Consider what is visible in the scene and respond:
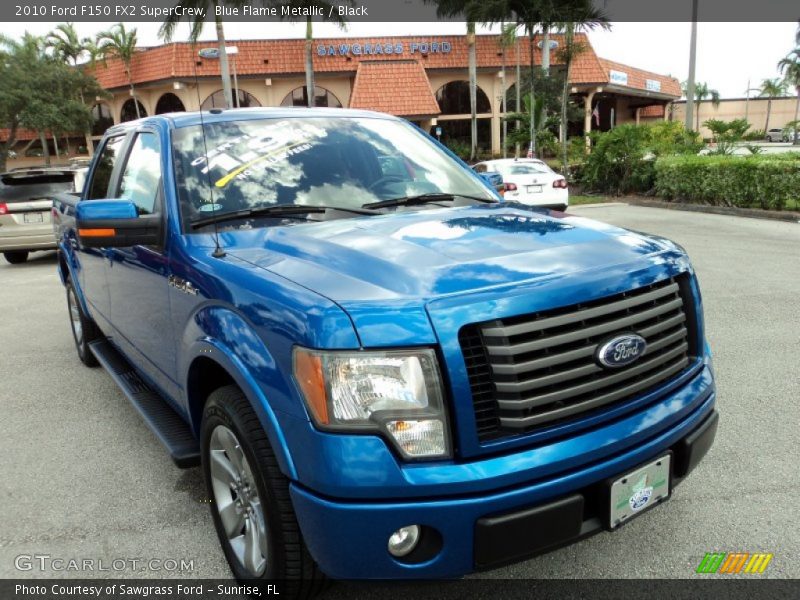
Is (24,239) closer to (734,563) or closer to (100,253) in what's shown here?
(100,253)

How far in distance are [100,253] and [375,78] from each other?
30161mm

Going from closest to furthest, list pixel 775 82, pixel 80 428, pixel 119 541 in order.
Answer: pixel 119 541
pixel 80 428
pixel 775 82

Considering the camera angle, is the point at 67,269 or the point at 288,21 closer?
the point at 67,269

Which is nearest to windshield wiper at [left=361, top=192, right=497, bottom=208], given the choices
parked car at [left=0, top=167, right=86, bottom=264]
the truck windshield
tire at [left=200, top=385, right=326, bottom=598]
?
the truck windshield

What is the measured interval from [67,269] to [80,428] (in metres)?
1.84

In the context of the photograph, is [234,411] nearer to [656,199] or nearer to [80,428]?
[80,428]

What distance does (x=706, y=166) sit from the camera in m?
15.4

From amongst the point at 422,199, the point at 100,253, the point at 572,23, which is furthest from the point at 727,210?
the point at 100,253

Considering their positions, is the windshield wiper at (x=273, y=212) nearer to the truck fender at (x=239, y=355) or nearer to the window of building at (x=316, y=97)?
the truck fender at (x=239, y=355)

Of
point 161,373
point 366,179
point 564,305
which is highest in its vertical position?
point 366,179

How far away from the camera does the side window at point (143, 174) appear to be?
3275 mm

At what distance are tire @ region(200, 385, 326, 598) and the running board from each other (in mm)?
209

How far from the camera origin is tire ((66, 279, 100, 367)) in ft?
16.9

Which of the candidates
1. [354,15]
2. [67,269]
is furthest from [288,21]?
[67,269]
